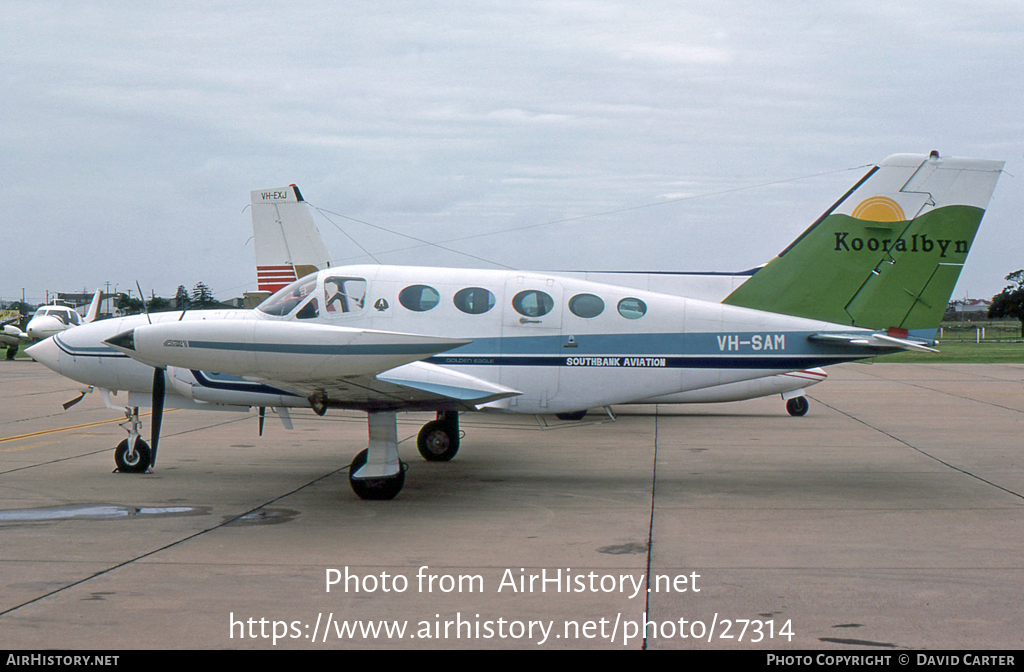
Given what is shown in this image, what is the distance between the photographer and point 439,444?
12.1 meters

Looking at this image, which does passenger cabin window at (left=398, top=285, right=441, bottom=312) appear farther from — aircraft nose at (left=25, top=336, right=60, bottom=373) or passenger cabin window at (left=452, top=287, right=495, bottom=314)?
aircraft nose at (left=25, top=336, right=60, bottom=373)

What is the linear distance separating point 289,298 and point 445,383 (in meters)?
2.13

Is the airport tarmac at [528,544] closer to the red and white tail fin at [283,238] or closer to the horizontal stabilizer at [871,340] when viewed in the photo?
the horizontal stabilizer at [871,340]

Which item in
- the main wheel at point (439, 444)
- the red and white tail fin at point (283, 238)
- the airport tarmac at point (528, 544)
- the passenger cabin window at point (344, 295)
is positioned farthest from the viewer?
the red and white tail fin at point (283, 238)

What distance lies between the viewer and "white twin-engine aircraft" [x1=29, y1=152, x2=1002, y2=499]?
10.4 metres

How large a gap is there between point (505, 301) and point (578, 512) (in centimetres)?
310

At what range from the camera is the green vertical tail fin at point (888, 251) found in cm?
1047

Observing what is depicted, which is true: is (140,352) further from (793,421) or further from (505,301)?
(793,421)

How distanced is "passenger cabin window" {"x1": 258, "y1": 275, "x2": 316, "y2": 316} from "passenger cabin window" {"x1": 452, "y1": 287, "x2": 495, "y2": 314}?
5.85 feet

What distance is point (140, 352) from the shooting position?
26.7ft

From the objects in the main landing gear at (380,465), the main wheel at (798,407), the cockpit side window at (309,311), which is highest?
the cockpit side window at (309,311)

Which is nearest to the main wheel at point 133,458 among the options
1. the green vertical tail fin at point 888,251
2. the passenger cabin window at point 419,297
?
the passenger cabin window at point 419,297

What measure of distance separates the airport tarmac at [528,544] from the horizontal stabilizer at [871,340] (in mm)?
1675

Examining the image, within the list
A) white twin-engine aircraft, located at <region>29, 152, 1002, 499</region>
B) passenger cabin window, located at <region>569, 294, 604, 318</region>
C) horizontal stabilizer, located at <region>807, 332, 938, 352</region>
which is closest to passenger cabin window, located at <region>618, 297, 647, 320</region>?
white twin-engine aircraft, located at <region>29, 152, 1002, 499</region>
